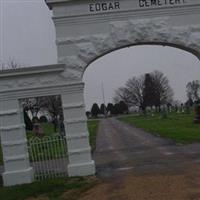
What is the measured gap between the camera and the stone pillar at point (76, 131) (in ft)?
51.2

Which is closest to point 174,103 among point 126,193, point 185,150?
point 185,150

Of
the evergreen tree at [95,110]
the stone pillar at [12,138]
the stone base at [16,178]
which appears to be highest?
the evergreen tree at [95,110]

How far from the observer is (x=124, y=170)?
16.1m

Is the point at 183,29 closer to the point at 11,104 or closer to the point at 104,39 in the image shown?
the point at 104,39

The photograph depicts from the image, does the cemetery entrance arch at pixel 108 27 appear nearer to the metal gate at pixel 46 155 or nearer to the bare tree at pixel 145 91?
the metal gate at pixel 46 155

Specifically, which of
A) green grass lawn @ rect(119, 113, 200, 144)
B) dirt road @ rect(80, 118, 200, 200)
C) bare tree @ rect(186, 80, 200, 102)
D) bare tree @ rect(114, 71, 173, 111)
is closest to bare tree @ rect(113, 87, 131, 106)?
bare tree @ rect(114, 71, 173, 111)

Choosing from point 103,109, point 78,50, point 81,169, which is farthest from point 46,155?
point 103,109

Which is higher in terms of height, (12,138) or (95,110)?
(95,110)

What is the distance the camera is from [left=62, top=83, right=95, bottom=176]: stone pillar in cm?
1560

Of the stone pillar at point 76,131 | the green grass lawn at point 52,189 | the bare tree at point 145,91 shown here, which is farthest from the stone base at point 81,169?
the bare tree at point 145,91

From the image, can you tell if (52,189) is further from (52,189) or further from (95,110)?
(95,110)

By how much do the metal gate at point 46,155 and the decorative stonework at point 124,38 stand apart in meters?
2.25

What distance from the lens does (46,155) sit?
1741 cm

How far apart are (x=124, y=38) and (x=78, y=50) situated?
1.42m
